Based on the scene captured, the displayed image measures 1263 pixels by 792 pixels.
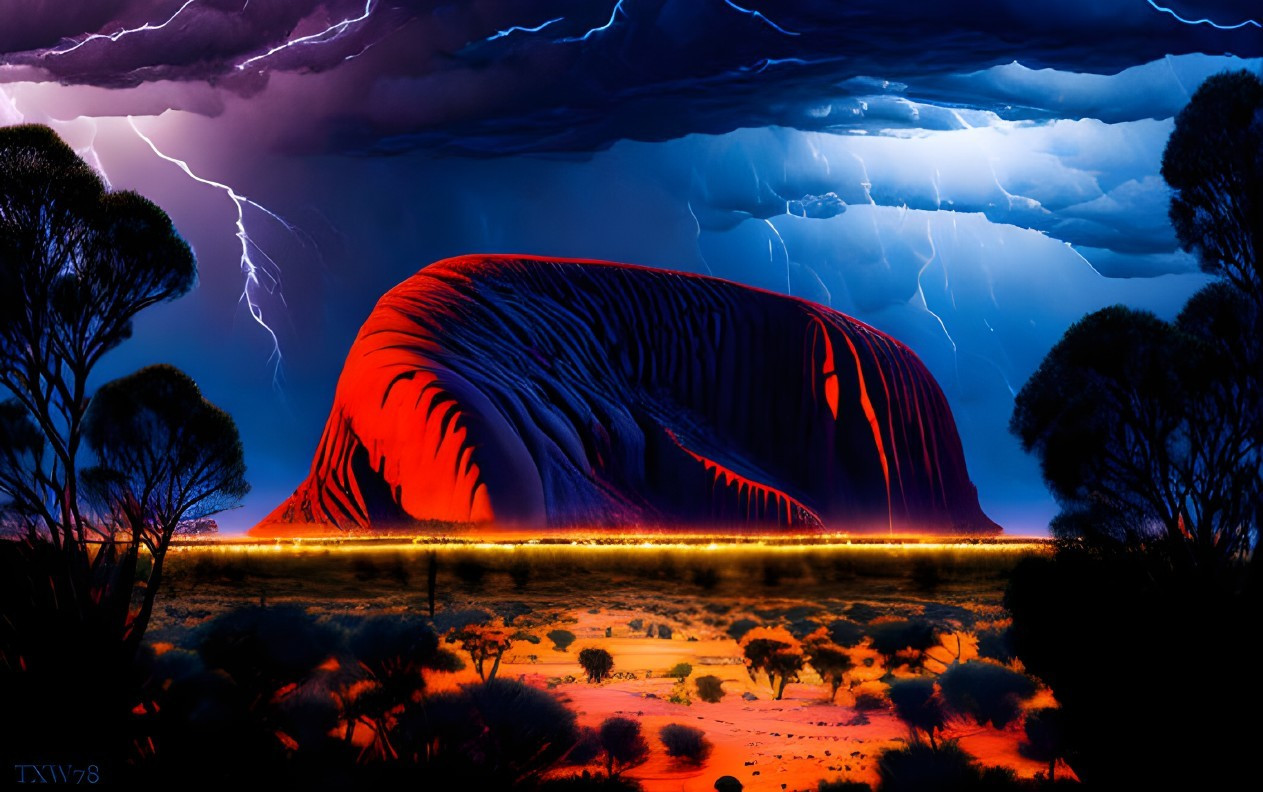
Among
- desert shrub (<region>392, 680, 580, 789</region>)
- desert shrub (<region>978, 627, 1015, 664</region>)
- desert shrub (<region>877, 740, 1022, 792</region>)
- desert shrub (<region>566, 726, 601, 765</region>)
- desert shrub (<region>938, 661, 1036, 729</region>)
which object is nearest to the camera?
desert shrub (<region>392, 680, 580, 789</region>)

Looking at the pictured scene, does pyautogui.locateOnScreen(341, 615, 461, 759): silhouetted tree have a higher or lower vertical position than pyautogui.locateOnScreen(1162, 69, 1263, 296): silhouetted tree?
lower

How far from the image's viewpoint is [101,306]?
8469 mm

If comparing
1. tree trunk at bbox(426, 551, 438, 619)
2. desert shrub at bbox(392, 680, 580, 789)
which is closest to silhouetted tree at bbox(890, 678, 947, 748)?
desert shrub at bbox(392, 680, 580, 789)

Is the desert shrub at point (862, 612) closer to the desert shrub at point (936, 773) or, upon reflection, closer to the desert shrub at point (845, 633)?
the desert shrub at point (845, 633)

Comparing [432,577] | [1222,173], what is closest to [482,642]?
[432,577]

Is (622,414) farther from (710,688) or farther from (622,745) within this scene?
(622,745)

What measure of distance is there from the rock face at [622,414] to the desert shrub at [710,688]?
619 centimetres

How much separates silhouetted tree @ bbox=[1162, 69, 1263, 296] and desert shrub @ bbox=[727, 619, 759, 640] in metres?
6.24

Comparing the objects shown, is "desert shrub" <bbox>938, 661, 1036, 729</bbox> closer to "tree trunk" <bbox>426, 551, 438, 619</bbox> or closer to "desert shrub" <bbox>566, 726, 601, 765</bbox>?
"desert shrub" <bbox>566, 726, 601, 765</bbox>

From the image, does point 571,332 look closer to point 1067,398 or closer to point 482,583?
point 482,583

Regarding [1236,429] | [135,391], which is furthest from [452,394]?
[1236,429]

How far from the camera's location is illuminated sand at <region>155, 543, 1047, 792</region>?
10.2m

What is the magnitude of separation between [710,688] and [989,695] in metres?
2.95

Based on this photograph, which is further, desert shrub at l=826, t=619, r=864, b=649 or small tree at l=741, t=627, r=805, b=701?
desert shrub at l=826, t=619, r=864, b=649
